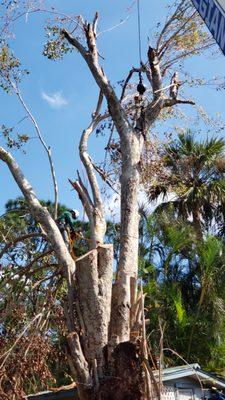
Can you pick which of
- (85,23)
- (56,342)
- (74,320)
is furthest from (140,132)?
Result: (56,342)

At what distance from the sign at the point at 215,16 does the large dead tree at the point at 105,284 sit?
452 centimetres

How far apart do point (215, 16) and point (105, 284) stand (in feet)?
16.6

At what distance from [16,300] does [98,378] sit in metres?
2.75

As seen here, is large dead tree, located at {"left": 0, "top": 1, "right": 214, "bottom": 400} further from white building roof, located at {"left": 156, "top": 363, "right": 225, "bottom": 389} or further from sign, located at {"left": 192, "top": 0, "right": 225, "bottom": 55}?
white building roof, located at {"left": 156, "top": 363, "right": 225, "bottom": 389}

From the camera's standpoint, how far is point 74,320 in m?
7.18

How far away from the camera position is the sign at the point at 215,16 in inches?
98.0

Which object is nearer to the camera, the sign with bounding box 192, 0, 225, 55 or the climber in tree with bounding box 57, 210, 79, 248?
the sign with bounding box 192, 0, 225, 55

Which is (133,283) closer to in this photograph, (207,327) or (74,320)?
(74,320)

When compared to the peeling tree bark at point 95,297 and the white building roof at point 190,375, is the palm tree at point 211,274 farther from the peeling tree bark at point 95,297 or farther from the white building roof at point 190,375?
the peeling tree bark at point 95,297

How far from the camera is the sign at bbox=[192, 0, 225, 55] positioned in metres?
2.49

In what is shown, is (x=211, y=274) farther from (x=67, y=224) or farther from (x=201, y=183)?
(x=67, y=224)

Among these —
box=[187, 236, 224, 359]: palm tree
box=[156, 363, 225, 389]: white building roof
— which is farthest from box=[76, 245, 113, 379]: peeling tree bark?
box=[187, 236, 224, 359]: palm tree

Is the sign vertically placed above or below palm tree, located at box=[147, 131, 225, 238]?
below

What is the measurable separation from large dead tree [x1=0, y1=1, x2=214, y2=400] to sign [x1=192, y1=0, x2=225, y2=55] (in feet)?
14.8
